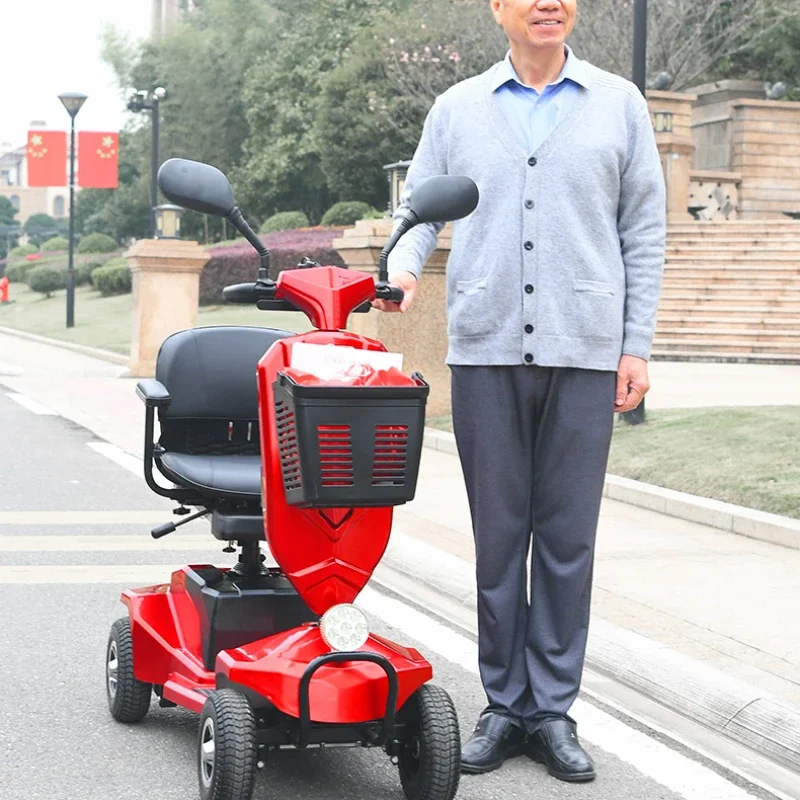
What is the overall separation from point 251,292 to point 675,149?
2758cm

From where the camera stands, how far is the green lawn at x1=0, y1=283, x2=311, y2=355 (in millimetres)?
27513

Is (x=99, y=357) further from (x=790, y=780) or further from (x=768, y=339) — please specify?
(x=790, y=780)

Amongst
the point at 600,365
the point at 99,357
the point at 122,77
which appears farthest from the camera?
the point at 122,77

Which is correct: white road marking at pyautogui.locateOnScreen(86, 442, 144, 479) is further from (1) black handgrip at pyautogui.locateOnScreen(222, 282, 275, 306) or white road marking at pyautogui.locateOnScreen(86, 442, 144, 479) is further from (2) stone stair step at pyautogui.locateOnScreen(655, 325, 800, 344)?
(2) stone stair step at pyautogui.locateOnScreen(655, 325, 800, 344)

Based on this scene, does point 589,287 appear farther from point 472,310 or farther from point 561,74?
point 561,74

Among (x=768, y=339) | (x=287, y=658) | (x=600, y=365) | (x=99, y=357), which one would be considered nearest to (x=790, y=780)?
(x=600, y=365)

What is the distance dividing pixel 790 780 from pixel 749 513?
3772 millimetres

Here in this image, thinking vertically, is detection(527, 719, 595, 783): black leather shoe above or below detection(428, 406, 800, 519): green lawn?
above

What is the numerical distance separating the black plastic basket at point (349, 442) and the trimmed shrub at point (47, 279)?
4913 cm

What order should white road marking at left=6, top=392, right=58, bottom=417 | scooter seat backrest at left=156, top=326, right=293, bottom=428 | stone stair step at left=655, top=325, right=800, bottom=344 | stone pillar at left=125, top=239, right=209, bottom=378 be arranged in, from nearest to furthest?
scooter seat backrest at left=156, top=326, right=293, bottom=428 → white road marking at left=6, top=392, right=58, bottom=417 → stone stair step at left=655, top=325, right=800, bottom=344 → stone pillar at left=125, top=239, right=209, bottom=378

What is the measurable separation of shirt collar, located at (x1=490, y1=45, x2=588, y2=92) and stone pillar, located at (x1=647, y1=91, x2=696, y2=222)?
2591 cm

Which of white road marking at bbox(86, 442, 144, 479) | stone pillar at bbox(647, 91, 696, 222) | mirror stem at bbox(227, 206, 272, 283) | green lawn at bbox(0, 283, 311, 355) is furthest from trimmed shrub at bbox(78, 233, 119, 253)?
mirror stem at bbox(227, 206, 272, 283)

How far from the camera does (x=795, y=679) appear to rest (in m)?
4.88

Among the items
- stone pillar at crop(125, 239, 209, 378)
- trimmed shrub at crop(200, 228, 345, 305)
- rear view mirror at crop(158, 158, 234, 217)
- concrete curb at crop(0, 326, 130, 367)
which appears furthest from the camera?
trimmed shrub at crop(200, 228, 345, 305)
